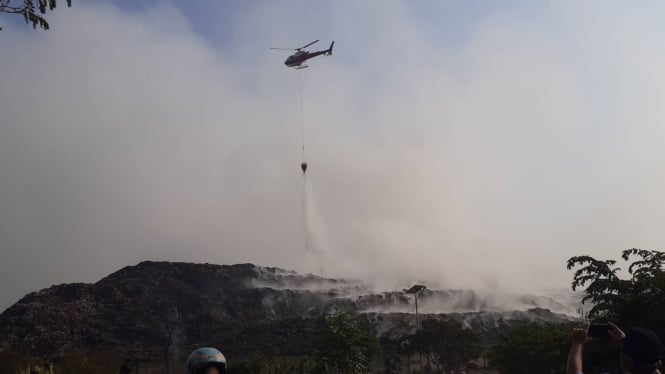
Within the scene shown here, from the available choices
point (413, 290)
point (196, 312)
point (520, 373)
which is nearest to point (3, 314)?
point (196, 312)

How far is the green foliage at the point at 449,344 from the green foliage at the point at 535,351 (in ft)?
97.2

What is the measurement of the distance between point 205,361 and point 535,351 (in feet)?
197

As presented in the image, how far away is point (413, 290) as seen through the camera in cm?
10700

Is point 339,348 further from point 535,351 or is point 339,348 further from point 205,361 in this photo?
point 205,361

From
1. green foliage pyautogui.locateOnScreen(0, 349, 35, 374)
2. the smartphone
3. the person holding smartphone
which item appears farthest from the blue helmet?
green foliage pyautogui.locateOnScreen(0, 349, 35, 374)

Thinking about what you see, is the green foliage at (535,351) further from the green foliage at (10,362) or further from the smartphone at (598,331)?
the green foliage at (10,362)

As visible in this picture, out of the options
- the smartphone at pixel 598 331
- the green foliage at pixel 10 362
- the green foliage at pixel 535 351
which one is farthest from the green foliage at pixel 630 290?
the green foliage at pixel 10 362

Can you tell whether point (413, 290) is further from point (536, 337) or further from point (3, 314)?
point (3, 314)

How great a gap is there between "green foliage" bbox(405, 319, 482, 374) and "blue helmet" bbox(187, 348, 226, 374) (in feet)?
330

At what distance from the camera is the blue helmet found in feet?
20.0

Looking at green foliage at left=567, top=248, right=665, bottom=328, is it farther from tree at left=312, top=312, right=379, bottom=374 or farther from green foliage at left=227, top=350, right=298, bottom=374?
green foliage at left=227, top=350, right=298, bottom=374

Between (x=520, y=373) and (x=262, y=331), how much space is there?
111879 mm

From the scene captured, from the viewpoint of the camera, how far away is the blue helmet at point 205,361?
239 inches

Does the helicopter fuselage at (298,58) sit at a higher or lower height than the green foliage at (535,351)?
higher
